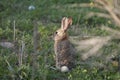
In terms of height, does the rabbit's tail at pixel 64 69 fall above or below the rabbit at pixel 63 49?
below

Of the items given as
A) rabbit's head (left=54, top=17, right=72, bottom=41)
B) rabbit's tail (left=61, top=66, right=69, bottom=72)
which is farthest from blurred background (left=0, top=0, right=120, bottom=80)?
rabbit's head (left=54, top=17, right=72, bottom=41)

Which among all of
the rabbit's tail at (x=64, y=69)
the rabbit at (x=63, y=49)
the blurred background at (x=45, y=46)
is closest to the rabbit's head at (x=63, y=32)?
the rabbit at (x=63, y=49)

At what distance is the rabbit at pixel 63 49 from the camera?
176 inches

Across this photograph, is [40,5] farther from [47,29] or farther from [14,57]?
[14,57]

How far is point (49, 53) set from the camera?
16.3 ft

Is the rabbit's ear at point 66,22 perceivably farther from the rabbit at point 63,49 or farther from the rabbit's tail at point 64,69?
the rabbit's tail at point 64,69

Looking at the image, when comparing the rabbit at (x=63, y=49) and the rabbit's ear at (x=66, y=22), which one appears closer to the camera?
the rabbit's ear at (x=66, y=22)

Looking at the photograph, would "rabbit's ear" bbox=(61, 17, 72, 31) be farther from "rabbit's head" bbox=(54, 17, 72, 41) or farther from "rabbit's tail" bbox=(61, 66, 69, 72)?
"rabbit's tail" bbox=(61, 66, 69, 72)

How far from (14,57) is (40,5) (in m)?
2.10

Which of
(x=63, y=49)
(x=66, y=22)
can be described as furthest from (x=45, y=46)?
(x=66, y=22)

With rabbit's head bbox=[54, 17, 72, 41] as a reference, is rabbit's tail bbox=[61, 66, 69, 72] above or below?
below

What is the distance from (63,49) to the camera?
4.50 metres

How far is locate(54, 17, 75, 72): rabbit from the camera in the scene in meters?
4.47

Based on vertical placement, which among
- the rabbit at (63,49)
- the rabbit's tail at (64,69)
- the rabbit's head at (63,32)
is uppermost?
the rabbit's head at (63,32)
